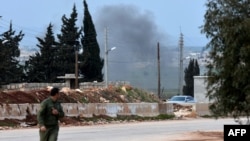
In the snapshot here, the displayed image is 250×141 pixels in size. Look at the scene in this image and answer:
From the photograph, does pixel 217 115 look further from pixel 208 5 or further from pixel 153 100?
pixel 153 100

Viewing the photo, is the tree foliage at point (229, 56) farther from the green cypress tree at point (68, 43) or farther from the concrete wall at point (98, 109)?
the green cypress tree at point (68, 43)

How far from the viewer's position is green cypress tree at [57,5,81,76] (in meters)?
84.0

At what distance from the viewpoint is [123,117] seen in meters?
43.2

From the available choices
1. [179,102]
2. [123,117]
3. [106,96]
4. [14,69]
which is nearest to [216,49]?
[123,117]

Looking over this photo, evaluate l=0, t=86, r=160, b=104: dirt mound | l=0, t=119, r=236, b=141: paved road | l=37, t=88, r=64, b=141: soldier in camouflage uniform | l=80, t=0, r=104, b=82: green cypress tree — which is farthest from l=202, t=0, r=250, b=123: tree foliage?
l=80, t=0, r=104, b=82: green cypress tree

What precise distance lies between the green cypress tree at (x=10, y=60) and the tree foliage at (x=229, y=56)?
2394 inches

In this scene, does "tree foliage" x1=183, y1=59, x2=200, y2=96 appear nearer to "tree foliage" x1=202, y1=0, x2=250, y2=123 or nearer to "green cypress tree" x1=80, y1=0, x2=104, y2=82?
"green cypress tree" x1=80, y1=0, x2=104, y2=82

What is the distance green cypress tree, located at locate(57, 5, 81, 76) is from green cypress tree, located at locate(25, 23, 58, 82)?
946mm

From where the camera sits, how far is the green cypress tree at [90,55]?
280ft

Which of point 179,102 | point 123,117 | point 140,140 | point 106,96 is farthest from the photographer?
point 179,102

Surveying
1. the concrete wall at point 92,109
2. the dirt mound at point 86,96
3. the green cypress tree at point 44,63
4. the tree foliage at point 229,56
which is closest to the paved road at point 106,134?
the concrete wall at point 92,109

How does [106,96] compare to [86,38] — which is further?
[86,38]

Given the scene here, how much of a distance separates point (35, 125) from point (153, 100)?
2283cm

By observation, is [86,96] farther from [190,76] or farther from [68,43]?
[190,76]
